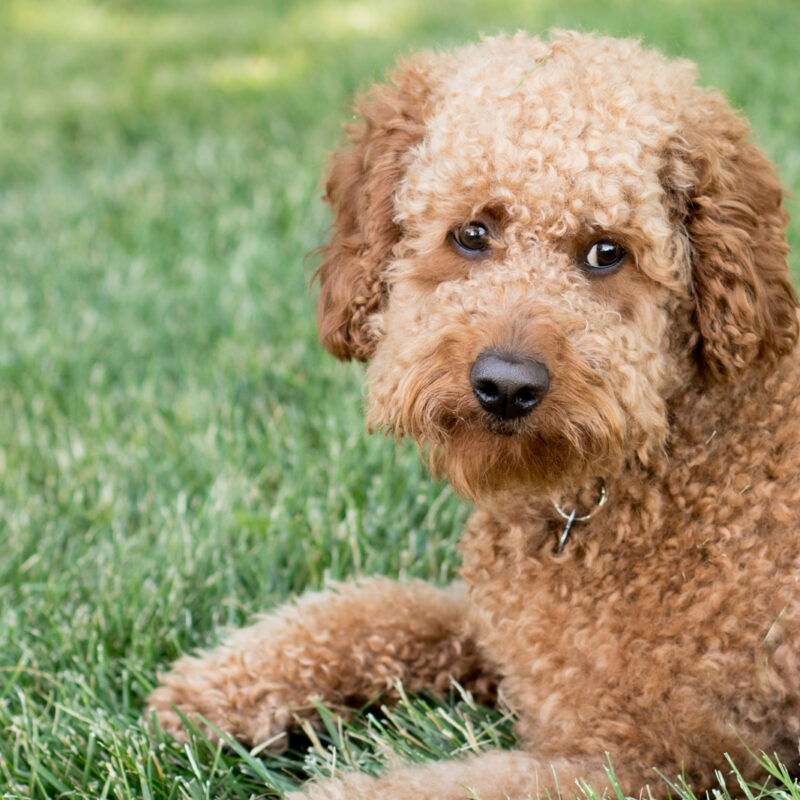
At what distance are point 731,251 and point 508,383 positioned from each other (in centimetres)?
58

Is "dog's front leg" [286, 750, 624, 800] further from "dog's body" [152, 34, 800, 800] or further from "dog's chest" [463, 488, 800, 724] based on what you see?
"dog's chest" [463, 488, 800, 724]

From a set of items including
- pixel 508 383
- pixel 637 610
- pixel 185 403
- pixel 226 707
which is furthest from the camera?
pixel 185 403

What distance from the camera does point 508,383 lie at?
215cm

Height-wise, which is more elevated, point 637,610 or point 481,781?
point 637,610

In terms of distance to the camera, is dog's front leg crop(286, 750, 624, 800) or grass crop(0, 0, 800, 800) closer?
dog's front leg crop(286, 750, 624, 800)

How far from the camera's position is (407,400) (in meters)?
2.30

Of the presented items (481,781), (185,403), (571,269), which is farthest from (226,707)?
(185,403)

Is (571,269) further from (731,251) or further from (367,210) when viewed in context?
(367,210)

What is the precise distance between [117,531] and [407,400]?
163 cm

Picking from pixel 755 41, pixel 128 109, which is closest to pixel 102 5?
pixel 128 109

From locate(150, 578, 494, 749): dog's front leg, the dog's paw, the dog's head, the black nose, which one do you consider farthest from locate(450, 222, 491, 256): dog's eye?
the dog's paw

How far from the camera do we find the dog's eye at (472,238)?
8.00ft

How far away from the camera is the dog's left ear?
2.30m

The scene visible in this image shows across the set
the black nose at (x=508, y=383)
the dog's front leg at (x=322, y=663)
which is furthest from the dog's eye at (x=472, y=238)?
the dog's front leg at (x=322, y=663)
